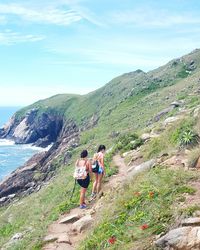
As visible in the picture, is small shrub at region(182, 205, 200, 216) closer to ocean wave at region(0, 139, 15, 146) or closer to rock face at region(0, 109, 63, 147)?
rock face at region(0, 109, 63, 147)

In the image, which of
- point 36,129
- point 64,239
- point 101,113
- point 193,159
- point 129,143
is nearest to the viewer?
point 64,239

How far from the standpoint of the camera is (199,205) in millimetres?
10953

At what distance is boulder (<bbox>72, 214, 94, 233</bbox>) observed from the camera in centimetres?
1484

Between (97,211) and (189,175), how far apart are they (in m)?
4.02

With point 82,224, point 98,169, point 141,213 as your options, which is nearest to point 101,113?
point 98,169

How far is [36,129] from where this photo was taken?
142250 millimetres

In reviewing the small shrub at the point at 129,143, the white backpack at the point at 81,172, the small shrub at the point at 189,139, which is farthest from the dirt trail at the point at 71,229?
the small shrub at the point at 129,143

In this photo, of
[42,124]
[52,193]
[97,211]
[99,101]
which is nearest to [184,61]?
[99,101]

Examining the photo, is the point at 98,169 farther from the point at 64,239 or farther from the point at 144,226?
the point at 144,226

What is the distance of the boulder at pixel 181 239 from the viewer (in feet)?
31.6

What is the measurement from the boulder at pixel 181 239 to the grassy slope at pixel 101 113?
6.03 metres

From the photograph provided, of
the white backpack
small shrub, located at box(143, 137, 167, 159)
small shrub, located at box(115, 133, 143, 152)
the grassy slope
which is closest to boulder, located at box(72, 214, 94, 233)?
the grassy slope

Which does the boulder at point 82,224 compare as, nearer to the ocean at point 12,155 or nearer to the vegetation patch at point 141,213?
the vegetation patch at point 141,213

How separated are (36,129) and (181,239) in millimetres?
134385
